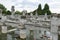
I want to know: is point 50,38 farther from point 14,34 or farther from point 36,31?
point 14,34

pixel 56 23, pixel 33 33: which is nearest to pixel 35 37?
pixel 33 33

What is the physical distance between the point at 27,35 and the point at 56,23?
1.97 feet

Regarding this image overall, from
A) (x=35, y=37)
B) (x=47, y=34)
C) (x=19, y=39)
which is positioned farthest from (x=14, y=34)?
(x=47, y=34)

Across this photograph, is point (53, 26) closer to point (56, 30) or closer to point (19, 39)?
point (56, 30)

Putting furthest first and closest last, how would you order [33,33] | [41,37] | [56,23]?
[33,33] < [41,37] < [56,23]

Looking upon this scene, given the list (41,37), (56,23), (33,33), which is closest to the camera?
(56,23)

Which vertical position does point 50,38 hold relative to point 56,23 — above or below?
below

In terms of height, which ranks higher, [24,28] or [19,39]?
[24,28]

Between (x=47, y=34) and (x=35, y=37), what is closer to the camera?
(x=47, y=34)

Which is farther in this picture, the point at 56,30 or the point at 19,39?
the point at 19,39

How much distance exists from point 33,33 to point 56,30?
50 cm

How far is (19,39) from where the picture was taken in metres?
2.83

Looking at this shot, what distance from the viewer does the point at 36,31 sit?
285 centimetres

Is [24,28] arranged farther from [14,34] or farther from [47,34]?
[47,34]
